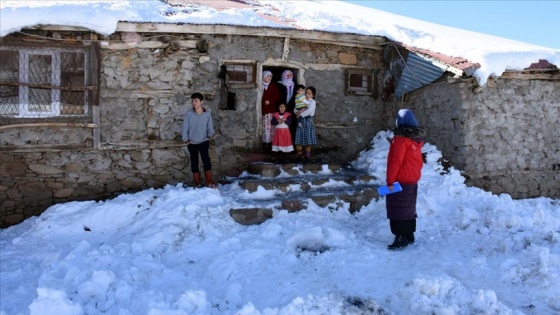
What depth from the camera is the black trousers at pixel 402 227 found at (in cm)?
493

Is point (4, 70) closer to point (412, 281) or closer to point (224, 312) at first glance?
point (224, 312)

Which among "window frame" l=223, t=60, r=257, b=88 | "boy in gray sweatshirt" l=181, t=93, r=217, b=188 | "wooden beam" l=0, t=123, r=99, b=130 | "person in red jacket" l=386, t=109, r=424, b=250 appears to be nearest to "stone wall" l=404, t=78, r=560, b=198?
"person in red jacket" l=386, t=109, r=424, b=250

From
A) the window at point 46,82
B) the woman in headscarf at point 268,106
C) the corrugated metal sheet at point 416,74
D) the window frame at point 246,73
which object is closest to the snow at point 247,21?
the corrugated metal sheet at point 416,74

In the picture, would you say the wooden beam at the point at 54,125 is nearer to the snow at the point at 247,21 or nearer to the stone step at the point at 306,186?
the snow at the point at 247,21

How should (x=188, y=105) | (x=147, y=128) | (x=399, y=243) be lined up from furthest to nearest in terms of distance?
(x=188, y=105) < (x=147, y=128) < (x=399, y=243)

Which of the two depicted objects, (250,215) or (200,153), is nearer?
(250,215)

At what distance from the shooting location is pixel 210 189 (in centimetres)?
622

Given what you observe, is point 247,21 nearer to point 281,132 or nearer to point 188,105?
point 188,105

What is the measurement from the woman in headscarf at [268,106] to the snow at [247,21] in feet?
3.63

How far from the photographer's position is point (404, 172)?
4848mm

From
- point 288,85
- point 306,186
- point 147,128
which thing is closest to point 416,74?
point 288,85

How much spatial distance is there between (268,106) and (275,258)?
3.77 meters

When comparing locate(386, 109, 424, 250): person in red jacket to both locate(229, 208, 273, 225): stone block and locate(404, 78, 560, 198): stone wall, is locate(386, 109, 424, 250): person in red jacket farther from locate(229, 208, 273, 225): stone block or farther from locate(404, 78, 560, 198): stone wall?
locate(404, 78, 560, 198): stone wall

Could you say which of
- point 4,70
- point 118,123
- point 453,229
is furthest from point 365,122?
point 4,70
